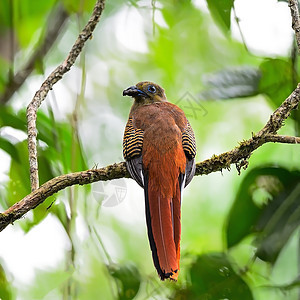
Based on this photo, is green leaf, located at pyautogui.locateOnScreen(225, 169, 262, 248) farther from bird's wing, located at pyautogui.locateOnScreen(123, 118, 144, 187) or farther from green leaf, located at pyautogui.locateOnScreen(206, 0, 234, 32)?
green leaf, located at pyautogui.locateOnScreen(206, 0, 234, 32)

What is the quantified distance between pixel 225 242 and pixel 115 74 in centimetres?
466

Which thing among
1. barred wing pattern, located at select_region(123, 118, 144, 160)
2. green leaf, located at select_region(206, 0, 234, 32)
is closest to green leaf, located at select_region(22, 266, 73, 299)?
barred wing pattern, located at select_region(123, 118, 144, 160)

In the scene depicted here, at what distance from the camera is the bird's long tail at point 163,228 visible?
8.43 ft

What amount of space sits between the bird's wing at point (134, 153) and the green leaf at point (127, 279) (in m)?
0.45

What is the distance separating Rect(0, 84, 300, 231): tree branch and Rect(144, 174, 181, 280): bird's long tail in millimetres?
197

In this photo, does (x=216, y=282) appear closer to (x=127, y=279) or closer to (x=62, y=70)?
(x=127, y=279)

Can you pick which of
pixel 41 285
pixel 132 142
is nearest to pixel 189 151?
pixel 132 142

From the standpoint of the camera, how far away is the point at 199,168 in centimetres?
289

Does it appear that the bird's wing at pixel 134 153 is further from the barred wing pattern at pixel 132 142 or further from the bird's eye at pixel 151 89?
the bird's eye at pixel 151 89

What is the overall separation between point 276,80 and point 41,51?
194 centimetres

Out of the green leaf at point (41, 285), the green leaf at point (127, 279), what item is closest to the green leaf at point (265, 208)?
the green leaf at point (127, 279)

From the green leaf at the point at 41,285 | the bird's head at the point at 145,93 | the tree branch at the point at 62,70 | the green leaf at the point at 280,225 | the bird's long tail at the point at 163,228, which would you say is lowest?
the green leaf at the point at 41,285

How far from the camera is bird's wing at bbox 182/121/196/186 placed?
2.90m

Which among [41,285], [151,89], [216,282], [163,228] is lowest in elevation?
[41,285]
